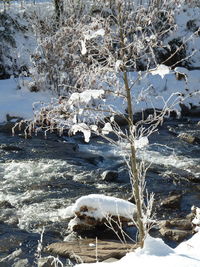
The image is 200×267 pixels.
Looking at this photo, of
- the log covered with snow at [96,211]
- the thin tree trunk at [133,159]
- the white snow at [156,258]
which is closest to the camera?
the white snow at [156,258]

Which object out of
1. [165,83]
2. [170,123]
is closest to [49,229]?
[170,123]

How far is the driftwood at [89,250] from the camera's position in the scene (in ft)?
17.5

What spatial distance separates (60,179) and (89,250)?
310cm

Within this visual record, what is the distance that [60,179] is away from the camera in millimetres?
8562

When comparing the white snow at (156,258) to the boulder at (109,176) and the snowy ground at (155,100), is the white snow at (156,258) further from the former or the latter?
the boulder at (109,176)

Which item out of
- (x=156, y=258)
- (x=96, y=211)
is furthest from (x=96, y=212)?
(x=156, y=258)

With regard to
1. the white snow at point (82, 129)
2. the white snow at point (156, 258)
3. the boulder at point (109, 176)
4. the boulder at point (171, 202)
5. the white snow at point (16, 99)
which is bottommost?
the boulder at point (171, 202)

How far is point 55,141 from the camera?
449 inches

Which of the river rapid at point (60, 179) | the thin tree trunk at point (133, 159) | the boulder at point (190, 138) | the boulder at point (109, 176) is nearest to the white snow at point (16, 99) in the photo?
the river rapid at point (60, 179)

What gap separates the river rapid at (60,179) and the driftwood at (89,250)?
0.35 m

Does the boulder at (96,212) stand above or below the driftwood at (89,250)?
above

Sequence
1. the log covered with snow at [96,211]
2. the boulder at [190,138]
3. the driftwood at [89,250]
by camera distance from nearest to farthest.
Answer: the driftwood at [89,250]
the log covered with snow at [96,211]
the boulder at [190,138]

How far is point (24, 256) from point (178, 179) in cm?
394

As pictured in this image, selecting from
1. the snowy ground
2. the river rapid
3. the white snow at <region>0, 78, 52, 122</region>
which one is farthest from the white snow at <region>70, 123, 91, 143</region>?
the white snow at <region>0, 78, 52, 122</region>
